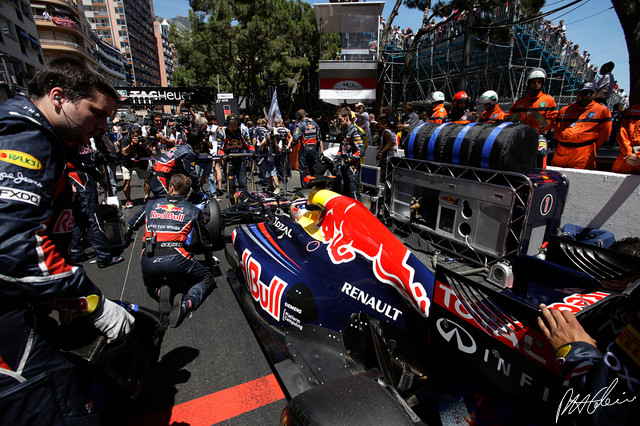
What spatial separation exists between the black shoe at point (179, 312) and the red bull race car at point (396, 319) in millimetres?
510

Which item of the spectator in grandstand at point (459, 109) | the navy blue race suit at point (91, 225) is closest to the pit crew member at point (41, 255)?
the navy blue race suit at point (91, 225)

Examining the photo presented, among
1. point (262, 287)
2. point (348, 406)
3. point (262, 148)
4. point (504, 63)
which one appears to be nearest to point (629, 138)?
point (262, 287)

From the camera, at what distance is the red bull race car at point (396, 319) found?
1.24m

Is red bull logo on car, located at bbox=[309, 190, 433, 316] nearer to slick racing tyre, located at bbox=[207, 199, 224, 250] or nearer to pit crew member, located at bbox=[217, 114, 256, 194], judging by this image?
slick racing tyre, located at bbox=[207, 199, 224, 250]

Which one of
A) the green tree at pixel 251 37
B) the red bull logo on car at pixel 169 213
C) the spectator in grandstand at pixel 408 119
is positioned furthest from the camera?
the green tree at pixel 251 37

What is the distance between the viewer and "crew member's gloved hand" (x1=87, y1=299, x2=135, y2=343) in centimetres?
129

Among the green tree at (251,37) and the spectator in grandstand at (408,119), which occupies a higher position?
the green tree at (251,37)

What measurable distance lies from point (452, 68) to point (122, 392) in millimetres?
29925

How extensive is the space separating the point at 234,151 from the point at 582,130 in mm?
7175

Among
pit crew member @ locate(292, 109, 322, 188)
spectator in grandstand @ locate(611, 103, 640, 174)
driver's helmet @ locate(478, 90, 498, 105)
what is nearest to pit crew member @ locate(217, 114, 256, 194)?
pit crew member @ locate(292, 109, 322, 188)

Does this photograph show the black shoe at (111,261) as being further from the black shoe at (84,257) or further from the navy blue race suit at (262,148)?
the navy blue race suit at (262,148)

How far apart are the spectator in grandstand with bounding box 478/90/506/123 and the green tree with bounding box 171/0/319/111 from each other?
70.5 feet

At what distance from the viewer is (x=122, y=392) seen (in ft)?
4.99

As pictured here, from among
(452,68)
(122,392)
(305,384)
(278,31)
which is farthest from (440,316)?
(452,68)
